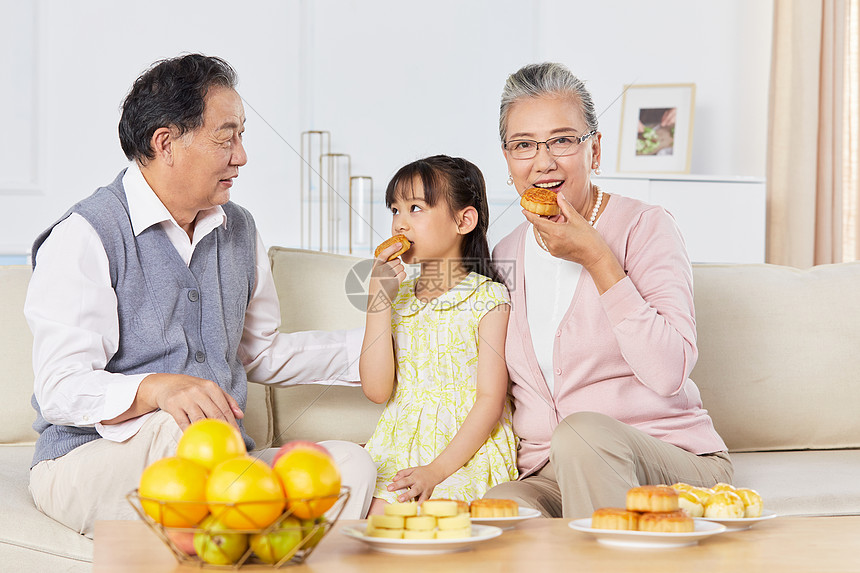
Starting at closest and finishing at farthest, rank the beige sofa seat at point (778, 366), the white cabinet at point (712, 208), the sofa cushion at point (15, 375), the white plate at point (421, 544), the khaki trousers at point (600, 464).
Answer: the white plate at point (421, 544) < the khaki trousers at point (600, 464) < the sofa cushion at point (15, 375) < the beige sofa seat at point (778, 366) < the white cabinet at point (712, 208)

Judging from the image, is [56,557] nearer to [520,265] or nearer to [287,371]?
[287,371]

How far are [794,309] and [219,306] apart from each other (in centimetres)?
119

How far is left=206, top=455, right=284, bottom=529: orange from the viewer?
0.70 metres

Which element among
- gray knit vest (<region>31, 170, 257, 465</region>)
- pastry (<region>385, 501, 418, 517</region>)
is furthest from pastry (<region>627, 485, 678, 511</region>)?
gray knit vest (<region>31, 170, 257, 465</region>)

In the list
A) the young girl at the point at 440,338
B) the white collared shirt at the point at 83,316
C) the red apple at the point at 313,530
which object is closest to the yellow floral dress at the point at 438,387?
the young girl at the point at 440,338

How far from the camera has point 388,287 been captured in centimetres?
152

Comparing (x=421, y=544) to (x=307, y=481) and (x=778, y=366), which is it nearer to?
(x=307, y=481)

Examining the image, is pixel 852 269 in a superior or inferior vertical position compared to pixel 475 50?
inferior

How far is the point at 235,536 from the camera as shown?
2.36ft

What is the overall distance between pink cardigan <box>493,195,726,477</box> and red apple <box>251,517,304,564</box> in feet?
2.36

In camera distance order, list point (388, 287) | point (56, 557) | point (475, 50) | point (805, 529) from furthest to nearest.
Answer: point (475, 50)
point (388, 287)
point (56, 557)
point (805, 529)

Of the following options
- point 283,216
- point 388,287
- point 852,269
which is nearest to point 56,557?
point 388,287

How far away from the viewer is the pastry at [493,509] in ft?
3.01

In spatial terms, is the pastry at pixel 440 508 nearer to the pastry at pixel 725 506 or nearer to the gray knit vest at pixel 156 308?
the pastry at pixel 725 506
